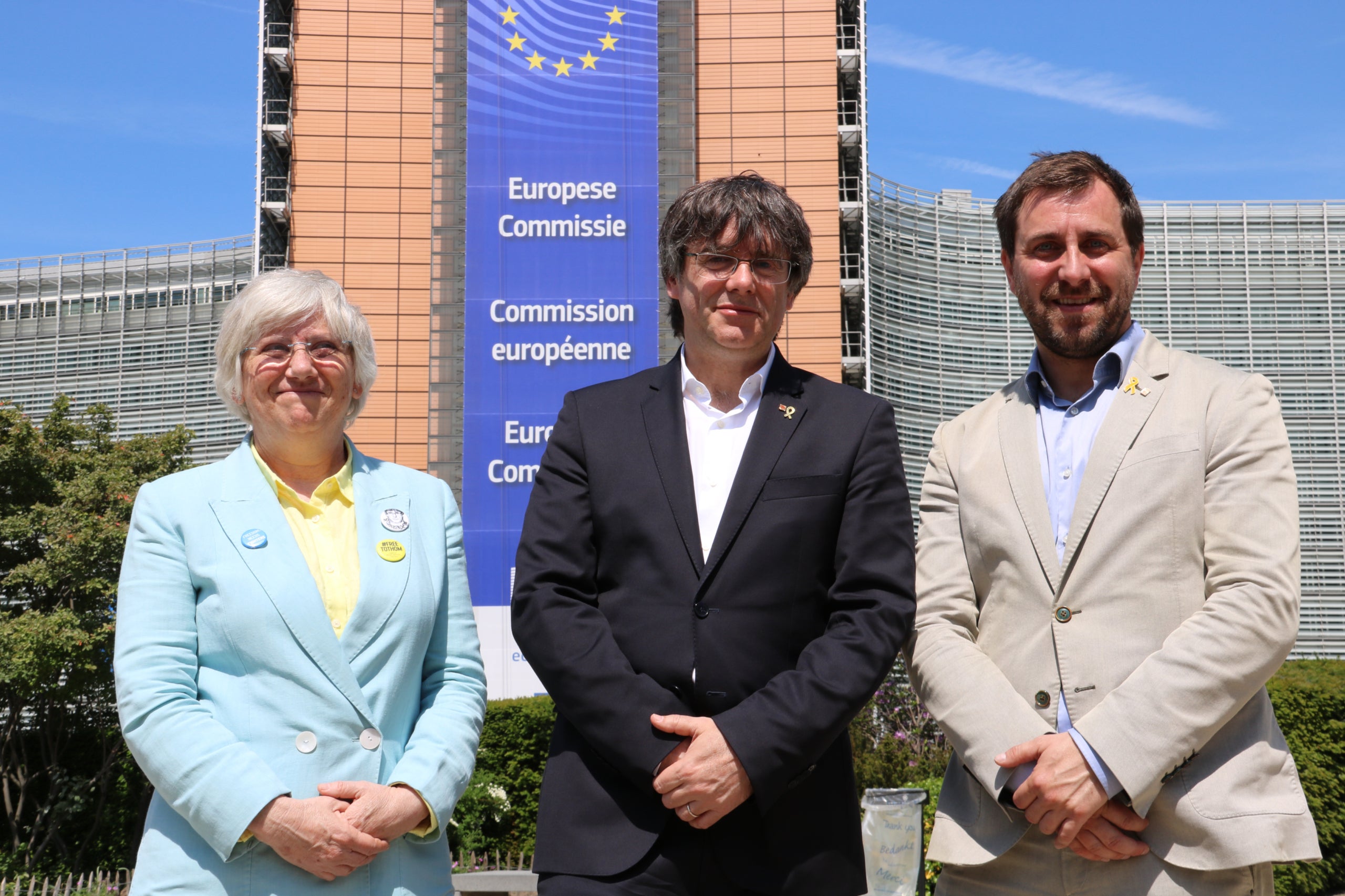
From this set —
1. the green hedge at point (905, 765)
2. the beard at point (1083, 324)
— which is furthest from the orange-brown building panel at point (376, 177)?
the beard at point (1083, 324)

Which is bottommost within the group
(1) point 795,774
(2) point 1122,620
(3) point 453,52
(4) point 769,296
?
(1) point 795,774

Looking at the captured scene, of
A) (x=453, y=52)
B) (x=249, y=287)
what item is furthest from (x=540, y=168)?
(x=249, y=287)

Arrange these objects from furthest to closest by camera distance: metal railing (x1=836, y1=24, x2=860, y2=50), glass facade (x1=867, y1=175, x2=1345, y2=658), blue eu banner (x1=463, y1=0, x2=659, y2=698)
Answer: glass facade (x1=867, y1=175, x2=1345, y2=658)
metal railing (x1=836, y1=24, x2=860, y2=50)
blue eu banner (x1=463, y1=0, x2=659, y2=698)

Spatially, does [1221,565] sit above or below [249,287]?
below

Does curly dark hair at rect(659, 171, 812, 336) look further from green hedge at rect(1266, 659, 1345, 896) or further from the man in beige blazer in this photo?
green hedge at rect(1266, 659, 1345, 896)

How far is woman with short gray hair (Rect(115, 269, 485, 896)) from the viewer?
262 cm

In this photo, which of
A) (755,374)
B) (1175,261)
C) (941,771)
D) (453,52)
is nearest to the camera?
(755,374)

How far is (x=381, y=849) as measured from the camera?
8.70 feet

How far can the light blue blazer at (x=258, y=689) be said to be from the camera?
262cm

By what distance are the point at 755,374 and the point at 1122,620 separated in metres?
1.06

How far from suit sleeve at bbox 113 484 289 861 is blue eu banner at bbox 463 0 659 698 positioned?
67.8 feet

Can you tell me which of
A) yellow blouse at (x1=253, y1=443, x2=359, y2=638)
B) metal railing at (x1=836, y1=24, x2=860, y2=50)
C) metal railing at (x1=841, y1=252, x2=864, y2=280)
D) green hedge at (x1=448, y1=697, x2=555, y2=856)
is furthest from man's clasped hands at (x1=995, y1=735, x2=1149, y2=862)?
metal railing at (x1=836, y1=24, x2=860, y2=50)

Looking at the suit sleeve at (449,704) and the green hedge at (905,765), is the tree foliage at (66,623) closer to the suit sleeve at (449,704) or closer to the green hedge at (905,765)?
the green hedge at (905,765)

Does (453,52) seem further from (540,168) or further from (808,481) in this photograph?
(808,481)
